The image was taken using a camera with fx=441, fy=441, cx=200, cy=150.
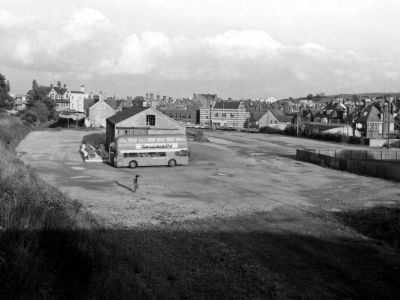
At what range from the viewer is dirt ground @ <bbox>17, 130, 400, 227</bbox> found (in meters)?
23.4

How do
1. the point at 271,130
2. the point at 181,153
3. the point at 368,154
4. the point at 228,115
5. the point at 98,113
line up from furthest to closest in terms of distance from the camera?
the point at 228,115
the point at 271,130
the point at 98,113
the point at 368,154
the point at 181,153

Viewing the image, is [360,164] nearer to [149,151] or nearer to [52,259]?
[149,151]

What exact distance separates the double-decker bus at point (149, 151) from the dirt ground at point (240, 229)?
1006 millimetres

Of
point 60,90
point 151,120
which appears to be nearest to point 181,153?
point 151,120

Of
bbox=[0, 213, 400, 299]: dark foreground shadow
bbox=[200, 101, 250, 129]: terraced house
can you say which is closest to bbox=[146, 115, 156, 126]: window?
bbox=[0, 213, 400, 299]: dark foreground shadow

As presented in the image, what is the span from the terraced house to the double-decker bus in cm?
7788

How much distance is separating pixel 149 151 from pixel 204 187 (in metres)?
10.3

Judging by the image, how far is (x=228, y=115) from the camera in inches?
4688

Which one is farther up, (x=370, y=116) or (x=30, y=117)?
(x=370, y=116)

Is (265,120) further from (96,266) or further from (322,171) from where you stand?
(96,266)

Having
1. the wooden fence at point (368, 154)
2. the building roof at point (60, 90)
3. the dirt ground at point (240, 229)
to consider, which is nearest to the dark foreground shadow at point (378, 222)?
the dirt ground at point (240, 229)

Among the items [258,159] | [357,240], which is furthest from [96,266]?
[258,159]

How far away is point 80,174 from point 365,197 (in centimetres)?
2136

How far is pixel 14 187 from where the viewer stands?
1598 cm
